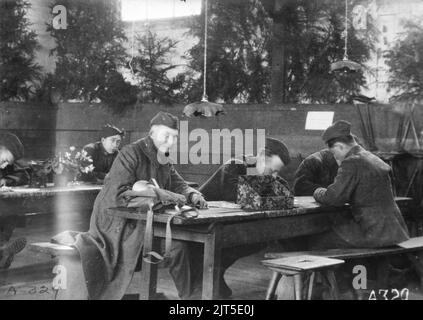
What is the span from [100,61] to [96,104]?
0.82 metres

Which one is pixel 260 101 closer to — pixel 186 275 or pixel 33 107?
pixel 33 107

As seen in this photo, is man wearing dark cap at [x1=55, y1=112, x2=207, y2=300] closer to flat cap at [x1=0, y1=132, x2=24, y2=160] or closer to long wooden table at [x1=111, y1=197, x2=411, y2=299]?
long wooden table at [x1=111, y1=197, x2=411, y2=299]

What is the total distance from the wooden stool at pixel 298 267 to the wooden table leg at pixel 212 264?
0.39 meters

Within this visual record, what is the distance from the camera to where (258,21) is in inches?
401

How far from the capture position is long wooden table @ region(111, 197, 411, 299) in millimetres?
4684

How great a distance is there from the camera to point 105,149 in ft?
30.0

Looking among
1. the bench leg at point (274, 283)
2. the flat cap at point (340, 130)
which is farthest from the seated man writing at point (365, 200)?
the bench leg at point (274, 283)

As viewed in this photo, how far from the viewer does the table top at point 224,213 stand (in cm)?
462

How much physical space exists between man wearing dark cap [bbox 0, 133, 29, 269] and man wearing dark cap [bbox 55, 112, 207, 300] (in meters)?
1.66

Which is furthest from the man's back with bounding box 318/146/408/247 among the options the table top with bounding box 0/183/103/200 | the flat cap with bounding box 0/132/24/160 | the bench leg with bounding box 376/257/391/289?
the flat cap with bounding box 0/132/24/160

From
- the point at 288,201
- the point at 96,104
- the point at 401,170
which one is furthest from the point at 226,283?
the point at 96,104

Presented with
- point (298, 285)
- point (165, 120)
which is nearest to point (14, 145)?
point (165, 120)

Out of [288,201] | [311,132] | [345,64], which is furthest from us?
[311,132]

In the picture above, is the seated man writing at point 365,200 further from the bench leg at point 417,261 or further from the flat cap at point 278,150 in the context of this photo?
the flat cap at point 278,150
